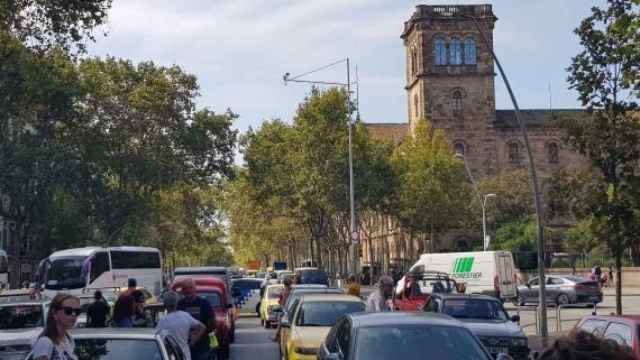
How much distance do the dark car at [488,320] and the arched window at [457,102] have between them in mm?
72214

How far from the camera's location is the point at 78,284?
38594mm

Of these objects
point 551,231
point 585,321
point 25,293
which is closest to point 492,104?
point 551,231

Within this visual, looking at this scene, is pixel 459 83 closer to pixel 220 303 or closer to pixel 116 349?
pixel 220 303

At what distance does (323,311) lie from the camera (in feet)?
55.8

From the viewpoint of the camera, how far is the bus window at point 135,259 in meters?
41.2

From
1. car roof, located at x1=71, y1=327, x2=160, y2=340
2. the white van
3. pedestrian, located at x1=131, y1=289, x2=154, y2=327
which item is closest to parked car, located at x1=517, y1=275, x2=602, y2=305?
the white van

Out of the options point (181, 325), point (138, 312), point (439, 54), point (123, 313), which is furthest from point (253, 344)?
point (439, 54)

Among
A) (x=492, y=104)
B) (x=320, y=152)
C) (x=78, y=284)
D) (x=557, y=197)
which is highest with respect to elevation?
(x=492, y=104)

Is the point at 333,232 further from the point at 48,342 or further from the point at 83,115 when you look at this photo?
the point at 48,342

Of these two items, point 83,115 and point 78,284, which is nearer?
point 78,284

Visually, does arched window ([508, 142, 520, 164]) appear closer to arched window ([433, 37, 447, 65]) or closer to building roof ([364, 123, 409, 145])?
arched window ([433, 37, 447, 65])

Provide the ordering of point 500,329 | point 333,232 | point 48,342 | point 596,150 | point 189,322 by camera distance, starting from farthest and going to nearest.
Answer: point 333,232 → point 596,150 → point 500,329 → point 189,322 → point 48,342

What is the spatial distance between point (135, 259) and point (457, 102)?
54261mm

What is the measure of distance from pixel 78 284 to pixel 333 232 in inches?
1410
